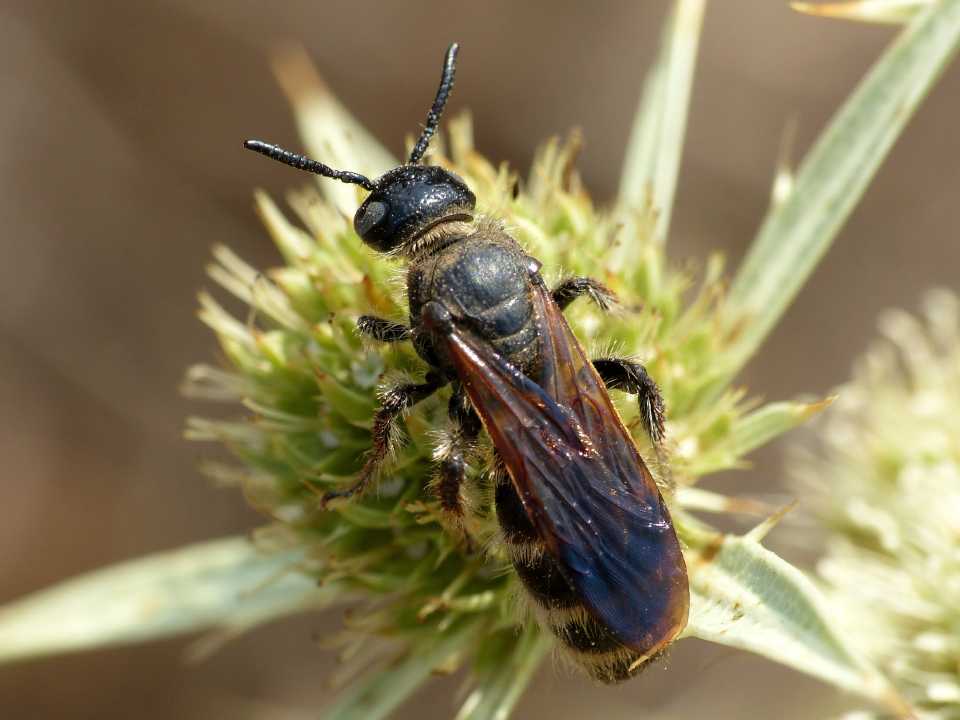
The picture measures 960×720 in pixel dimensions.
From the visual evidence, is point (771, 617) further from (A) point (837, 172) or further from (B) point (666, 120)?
(B) point (666, 120)

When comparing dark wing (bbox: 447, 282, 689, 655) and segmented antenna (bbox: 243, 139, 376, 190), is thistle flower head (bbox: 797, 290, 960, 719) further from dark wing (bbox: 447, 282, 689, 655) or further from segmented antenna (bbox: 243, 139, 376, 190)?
segmented antenna (bbox: 243, 139, 376, 190)

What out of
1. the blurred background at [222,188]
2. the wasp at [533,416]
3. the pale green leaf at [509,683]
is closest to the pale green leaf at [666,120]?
the wasp at [533,416]

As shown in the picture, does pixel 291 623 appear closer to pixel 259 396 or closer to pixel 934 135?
pixel 259 396

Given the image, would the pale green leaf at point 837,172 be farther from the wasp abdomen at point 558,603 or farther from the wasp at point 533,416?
the wasp abdomen at point 558,603

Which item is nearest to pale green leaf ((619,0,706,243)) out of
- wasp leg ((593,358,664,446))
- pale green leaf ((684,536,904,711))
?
wasp leg ((593,358,664,446))

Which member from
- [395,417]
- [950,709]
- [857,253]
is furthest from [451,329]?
[857,253]

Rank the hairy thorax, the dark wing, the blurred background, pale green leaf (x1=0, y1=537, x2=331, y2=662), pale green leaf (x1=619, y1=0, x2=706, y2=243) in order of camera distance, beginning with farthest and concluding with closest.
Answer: the blurred background < pale green leaf (x1=0, y1=537, x2=331, y2=662) < pale green leaf (x1=619, y1=0, x2=706, y2=243) < the hairy thorax < the dark wing

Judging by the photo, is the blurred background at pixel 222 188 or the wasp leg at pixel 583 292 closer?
the wasp leg at pixel 583 292
